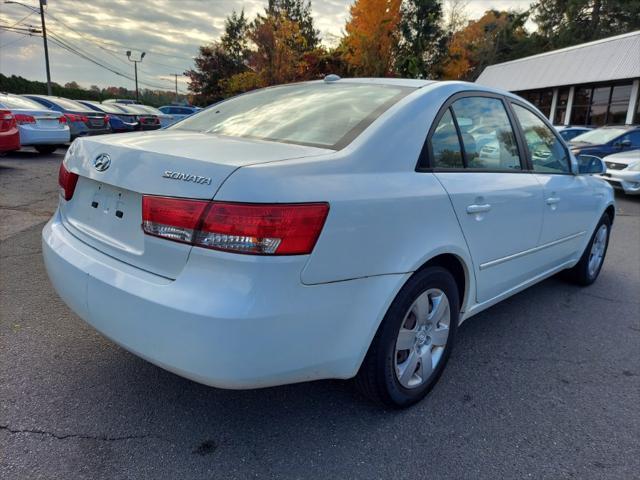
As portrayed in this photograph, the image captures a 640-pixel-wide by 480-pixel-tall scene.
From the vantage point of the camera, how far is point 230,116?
2.84m

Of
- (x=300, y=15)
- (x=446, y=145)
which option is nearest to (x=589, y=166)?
(x=446, y=145)

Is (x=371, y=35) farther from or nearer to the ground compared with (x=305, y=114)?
farther from the ground

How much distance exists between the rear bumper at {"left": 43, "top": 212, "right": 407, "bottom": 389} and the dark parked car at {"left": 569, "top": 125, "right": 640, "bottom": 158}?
38.1 ft

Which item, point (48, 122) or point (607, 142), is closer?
point (48, 122)

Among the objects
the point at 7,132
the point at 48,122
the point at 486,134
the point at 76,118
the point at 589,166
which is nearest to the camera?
the point at 486,134

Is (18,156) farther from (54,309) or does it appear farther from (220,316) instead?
(220,316)

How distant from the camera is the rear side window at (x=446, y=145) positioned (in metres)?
2.39

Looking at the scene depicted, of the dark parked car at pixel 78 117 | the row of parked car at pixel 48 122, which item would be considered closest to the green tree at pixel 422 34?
the row of parked car at pixel 48 122

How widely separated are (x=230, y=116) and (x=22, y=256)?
9.43ft

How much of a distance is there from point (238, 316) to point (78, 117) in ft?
45.3

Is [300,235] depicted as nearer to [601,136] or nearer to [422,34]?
[601,136]

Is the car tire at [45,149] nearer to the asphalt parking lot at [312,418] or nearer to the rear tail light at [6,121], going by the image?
the rear tail light at [6,121]

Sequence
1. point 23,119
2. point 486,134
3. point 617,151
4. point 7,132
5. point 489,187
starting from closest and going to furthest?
point 489,187 < point 486,134 < point 7,132 < point 23,119 < point 617,151

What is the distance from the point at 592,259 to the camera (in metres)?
4.52
